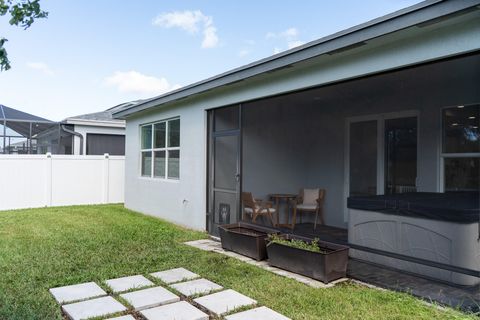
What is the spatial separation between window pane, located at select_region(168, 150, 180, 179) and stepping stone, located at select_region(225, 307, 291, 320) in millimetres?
4808

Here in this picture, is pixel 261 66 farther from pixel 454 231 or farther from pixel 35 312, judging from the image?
pixel 35 312

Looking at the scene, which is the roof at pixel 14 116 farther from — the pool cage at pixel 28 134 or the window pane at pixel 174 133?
the window pane at pixel 174 133

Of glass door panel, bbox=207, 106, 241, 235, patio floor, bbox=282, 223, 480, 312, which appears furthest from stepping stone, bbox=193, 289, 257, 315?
glass door panel, bbox=207, 106, 241, 235

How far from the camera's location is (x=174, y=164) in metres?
7.71

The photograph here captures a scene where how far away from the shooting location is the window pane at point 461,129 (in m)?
5.02

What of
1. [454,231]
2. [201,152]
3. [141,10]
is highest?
[141,10]

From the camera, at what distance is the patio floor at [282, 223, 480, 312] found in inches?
128

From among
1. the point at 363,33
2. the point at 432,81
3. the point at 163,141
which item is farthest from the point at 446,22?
the point at 163,141

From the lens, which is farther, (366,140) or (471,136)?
(366,140)

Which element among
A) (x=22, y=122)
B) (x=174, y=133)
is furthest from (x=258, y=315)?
(x=22, y=122)

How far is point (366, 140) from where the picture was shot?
6.53 meters

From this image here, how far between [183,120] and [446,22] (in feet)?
16.8

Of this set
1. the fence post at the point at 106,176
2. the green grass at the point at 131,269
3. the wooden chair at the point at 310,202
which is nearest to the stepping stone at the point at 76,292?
the green grass at the point at 131,269

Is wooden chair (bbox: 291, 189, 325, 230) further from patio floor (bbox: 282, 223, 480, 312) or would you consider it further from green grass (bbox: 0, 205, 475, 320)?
patio floor (bbox: 282, 223, 480, 312)
